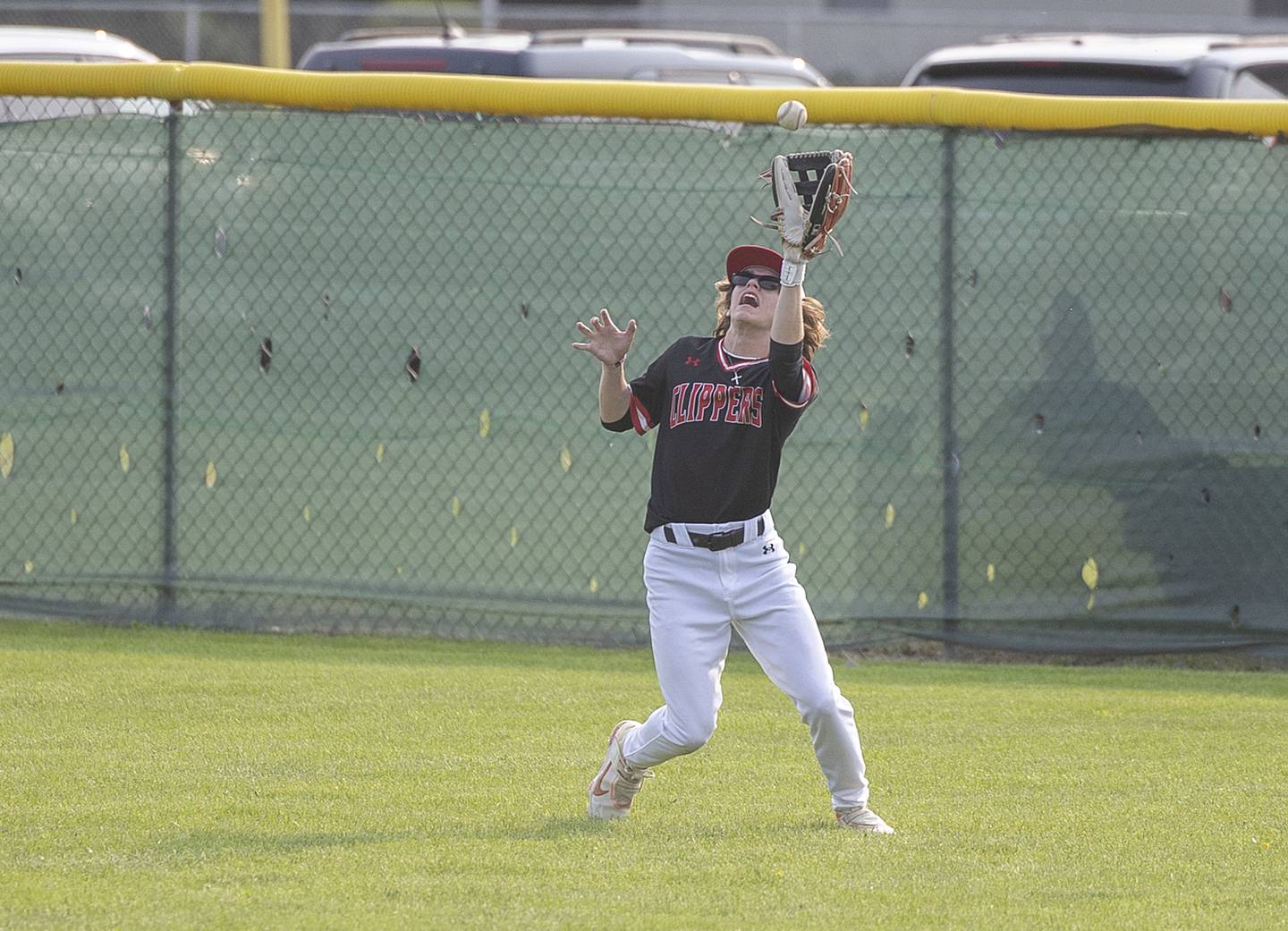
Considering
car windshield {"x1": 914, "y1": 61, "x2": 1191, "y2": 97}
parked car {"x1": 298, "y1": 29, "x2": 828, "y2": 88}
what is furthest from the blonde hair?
parked car {"x1": 298, "y1": 29, "x2": 828, "y2": 88}

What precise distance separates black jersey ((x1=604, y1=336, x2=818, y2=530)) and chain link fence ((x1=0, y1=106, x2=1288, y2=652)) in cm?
238

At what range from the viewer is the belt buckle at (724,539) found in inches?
181

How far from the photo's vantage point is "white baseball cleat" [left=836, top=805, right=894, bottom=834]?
179 inches

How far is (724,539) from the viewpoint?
15.1 feet

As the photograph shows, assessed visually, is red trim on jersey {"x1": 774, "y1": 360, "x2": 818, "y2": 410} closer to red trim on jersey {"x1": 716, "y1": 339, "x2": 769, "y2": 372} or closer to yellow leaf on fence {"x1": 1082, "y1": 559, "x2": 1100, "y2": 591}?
red trim on jersey {"x1": 716, "y1": 339, "x2": 769, "y2": 372}

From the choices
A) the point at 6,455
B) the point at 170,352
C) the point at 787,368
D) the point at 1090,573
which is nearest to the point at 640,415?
the point at 787,368

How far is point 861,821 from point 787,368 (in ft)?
3.74

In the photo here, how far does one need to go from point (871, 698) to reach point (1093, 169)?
2.25m

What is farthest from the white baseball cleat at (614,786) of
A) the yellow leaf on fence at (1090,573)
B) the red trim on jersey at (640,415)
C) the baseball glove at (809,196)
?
the yellow leaf on fence at (1090,573)

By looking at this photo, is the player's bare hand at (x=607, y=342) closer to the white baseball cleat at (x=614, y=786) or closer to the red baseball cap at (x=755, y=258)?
the red baseball cap at (x=755, y=258)

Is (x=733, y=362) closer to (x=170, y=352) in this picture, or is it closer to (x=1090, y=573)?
(x=1090, y=573)

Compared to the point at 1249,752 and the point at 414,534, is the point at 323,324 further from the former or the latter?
the point at 1249,752

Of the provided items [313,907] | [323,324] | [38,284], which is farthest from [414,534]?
[313,907]

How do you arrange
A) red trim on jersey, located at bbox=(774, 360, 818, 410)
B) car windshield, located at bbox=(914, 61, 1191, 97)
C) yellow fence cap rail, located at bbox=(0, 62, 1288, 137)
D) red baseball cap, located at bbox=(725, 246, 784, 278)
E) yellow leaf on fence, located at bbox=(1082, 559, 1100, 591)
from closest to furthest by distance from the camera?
1. red trim on jersey, located at bbox=(774, 360, 818, 410)
2. red baseball cap, located at bbox=(725, 246, 784, 278)
3. yellow fence cap rail, located at bbox=(0, 62, 1288, 137)
4. yellow leaf on fence, located at bbox=(1082, 559, 1100, 591)
5. car windshield, located at bbox=(914, 61, 1191, 97)
